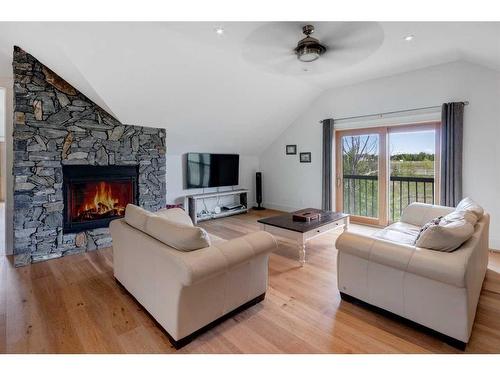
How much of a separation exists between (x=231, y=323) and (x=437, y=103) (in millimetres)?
4296

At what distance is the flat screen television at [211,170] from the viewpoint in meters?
5.37

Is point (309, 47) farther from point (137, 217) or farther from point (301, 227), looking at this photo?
point (137, 217)

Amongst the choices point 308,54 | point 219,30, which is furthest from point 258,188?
point 308,54

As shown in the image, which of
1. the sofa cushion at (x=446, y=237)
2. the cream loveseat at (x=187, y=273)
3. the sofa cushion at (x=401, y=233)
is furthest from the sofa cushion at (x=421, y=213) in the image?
the cream loveseat at (x=187, y=273)

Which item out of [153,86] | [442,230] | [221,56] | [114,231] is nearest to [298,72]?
[221,56]

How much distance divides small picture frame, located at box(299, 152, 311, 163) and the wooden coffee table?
7.47 feet

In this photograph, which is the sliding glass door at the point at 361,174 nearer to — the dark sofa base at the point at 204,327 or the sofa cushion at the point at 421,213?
the sofa cushion at the point at 421,213

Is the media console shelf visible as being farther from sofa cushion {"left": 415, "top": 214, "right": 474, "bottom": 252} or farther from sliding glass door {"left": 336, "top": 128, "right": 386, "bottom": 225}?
sofa cushion {"left": 415, "top": 214, "right": 474, "bottom": 252}

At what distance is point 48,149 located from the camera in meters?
3.28

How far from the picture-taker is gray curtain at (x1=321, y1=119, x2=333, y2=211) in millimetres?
5219

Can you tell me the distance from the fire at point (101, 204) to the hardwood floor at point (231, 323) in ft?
3.25

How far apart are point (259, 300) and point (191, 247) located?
95cm

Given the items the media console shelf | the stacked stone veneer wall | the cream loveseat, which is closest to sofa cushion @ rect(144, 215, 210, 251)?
the cream loveseat

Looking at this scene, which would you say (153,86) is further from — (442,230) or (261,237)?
(442,230)
